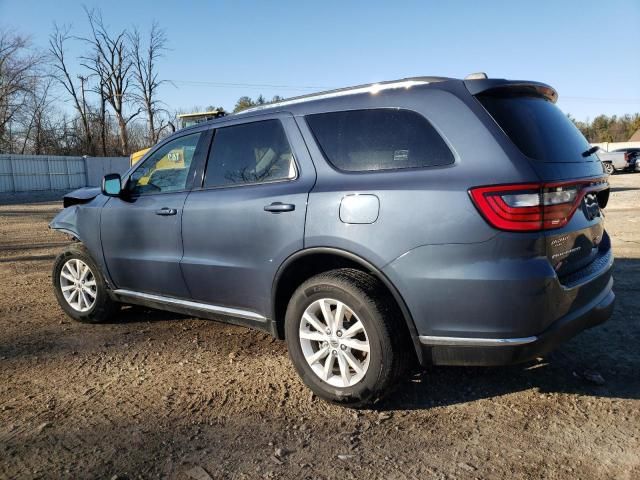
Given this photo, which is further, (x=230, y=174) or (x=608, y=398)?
(x=230, y=174)

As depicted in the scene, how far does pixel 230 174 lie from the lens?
3588mm

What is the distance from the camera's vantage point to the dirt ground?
237 cm

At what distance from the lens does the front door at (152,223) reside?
12.5ft

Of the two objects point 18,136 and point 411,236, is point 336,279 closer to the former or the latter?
point 411,236

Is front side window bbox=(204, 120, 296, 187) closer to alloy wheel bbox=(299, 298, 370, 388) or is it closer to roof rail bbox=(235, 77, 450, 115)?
roof rail bbox=(235, 77, 450, 115)

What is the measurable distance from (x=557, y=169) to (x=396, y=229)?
2.92 feet

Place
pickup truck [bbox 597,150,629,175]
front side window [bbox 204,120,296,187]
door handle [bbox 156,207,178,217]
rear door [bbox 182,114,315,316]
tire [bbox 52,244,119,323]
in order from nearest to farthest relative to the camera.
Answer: rear door [bbox 182,114,315,316]
front side window [bbox 204,120,296,187]
door handle [bbox 156,207,178,217]
tire [bbox 52,244,119,323]
pickup truck [bbox 597,150,629,175]

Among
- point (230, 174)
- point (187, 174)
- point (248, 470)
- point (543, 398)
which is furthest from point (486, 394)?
point (187, 174)

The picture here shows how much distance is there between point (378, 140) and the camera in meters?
2.88

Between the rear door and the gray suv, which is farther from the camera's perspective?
the rear door

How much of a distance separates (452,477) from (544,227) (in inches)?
49.6

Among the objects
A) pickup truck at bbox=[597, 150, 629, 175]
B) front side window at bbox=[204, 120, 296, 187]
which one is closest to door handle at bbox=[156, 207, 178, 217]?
front side window at bbox=[204, 120, 296, 187]

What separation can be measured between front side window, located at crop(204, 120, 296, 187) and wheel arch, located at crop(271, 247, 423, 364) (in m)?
0.56

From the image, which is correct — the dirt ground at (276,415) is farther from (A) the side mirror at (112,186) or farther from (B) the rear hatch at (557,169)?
(A) the side mirror at (112,186)
